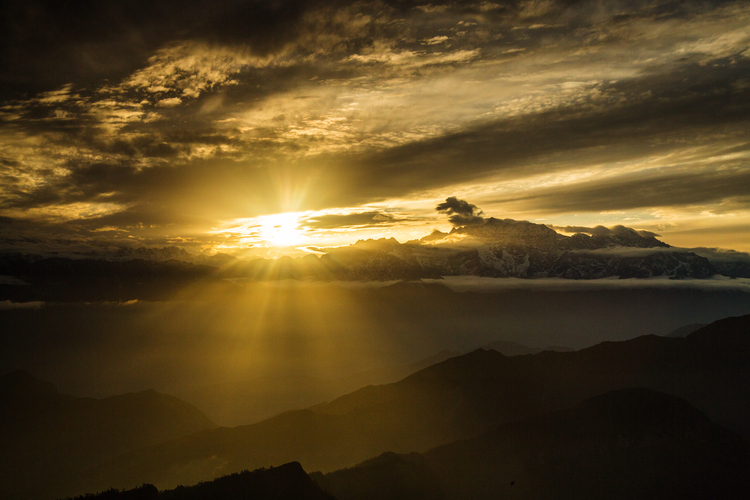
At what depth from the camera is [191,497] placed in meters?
162

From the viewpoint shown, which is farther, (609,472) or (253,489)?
(609,472)

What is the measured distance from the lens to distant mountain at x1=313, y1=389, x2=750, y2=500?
175m

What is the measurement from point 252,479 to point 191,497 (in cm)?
2128

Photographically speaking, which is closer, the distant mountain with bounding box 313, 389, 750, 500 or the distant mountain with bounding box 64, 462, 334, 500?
the distant mountain with bounding box 64, 462, 334, 500

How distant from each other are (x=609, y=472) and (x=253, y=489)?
135362mm

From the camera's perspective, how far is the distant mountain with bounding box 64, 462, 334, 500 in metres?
166

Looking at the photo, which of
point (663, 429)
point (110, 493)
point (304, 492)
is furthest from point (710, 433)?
point (110, 493)

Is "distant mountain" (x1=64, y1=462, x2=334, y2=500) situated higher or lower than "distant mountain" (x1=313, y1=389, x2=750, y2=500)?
higher

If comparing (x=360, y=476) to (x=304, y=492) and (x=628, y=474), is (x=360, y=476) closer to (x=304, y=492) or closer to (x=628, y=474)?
(x=304, y=492)

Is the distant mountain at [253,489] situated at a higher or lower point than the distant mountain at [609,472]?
higher

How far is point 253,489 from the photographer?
168m

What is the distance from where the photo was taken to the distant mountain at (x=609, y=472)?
17475cm

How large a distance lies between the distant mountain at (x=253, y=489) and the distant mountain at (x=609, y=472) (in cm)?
1589

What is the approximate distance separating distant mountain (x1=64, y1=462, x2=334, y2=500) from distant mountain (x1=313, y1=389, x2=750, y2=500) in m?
15.9
